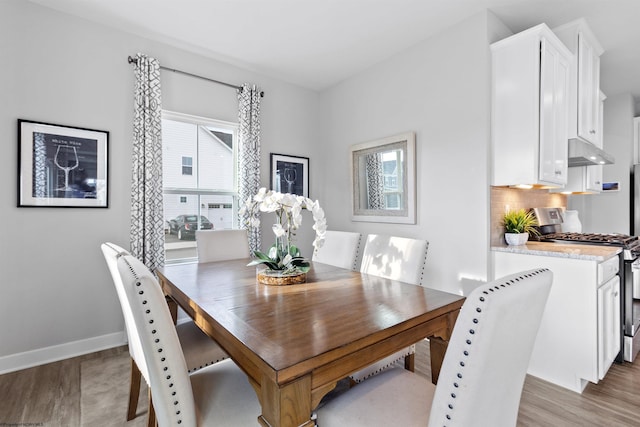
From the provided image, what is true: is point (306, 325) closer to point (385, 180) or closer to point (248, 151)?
point (385, 180)

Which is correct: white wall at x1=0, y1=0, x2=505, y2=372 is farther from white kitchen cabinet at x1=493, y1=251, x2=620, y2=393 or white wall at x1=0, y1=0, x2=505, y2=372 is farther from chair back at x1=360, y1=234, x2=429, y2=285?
chair back at x1=360, y1=234, x2=429, y2=285

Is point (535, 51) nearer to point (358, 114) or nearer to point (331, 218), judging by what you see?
point (358, 114)

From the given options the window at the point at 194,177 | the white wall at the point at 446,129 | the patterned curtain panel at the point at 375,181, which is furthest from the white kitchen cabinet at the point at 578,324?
the window at the point at 194,177

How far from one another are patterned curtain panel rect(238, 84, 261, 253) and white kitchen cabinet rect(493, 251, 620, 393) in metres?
2.70

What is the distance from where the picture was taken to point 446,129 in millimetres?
2850

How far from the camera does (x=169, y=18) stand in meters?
2.68

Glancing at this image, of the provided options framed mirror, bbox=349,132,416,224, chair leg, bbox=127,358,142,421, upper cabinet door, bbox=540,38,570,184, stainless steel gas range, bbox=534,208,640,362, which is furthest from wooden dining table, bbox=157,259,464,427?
stainless steel gas range, bbox=534,208,640,362

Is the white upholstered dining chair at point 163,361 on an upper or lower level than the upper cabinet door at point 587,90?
lower

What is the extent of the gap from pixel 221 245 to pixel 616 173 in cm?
505

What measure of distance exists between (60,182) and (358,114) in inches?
118

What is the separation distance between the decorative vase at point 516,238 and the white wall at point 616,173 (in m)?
2.36

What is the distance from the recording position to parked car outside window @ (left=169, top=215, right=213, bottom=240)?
3.21 meters

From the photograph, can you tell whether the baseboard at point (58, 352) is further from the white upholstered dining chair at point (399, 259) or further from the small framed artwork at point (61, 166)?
the white upholstered dining chair at point (399, 259)

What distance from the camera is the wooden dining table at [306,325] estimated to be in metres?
0.93
